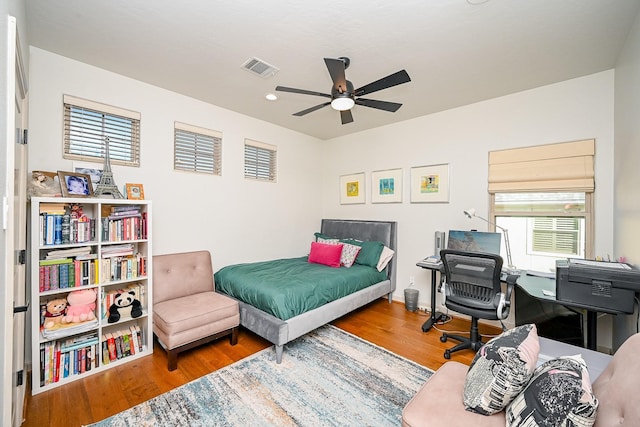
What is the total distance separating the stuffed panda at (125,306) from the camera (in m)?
2.39

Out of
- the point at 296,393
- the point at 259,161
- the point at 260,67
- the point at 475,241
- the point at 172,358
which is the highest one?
the point at 260,67

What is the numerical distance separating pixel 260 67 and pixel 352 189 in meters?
2.59

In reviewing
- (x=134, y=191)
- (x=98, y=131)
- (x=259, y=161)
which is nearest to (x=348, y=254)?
(x=259, y=161)

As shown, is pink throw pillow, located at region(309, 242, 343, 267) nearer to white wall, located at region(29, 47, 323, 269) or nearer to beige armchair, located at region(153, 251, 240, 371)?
white wall, located at region(29, 47, 323, 269)

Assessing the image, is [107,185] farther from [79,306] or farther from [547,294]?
[547,294]

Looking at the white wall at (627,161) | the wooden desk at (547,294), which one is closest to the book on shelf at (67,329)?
the wooden desk at (547,294)

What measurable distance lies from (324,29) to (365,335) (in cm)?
297

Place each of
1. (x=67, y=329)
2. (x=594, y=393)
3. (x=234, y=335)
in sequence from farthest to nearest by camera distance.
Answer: (x=234, y=335), (x=67, y=329), (x=594, y=393)

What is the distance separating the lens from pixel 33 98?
2.29m

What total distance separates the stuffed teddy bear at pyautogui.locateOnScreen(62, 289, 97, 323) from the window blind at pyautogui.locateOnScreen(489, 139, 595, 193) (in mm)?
4258

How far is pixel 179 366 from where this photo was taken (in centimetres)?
237

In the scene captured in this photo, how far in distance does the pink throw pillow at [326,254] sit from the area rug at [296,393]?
1287 millimetres

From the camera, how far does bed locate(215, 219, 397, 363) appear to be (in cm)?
248

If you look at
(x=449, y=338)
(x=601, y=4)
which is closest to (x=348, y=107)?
(x=601, y=4)
